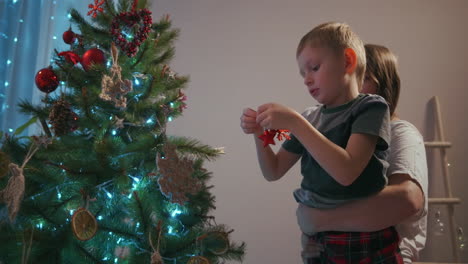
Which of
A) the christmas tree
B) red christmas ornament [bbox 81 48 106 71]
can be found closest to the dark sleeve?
the christmas tree

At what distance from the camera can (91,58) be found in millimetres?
1091

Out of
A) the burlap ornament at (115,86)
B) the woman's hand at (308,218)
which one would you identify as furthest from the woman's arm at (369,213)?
the burlap ornament at (115,86)

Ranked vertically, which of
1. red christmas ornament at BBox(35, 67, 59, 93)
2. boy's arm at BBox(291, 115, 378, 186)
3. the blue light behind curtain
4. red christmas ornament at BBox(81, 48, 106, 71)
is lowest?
boy's arm at BBox(291, 115, 378, 186)

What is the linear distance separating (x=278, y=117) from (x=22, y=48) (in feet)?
6.22

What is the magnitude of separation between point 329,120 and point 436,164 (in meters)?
1.59

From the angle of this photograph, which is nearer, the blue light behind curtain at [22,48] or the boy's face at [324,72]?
the boy's face at [324,72]

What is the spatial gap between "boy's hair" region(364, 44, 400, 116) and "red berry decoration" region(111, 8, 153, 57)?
2.06ft

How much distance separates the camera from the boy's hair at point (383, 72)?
3.42 ft

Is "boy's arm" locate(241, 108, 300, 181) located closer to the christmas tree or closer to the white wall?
the christmas tree

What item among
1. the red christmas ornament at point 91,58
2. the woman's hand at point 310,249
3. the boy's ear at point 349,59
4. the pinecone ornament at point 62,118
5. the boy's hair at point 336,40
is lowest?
A: the woman's hand at point 310,249

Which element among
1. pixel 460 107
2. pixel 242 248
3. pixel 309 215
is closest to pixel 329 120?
pixel 309 215

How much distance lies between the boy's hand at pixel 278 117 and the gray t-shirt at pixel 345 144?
117 millimetres

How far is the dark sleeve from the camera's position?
70 cm

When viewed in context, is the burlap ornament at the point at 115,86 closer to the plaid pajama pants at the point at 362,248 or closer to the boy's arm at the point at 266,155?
the boy's arm at the point at 266,155
